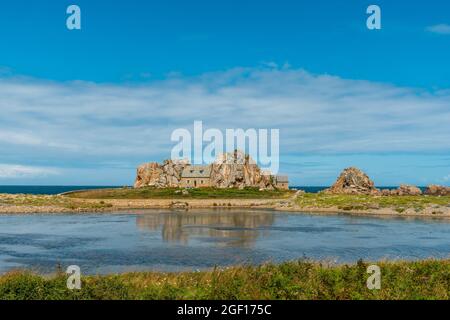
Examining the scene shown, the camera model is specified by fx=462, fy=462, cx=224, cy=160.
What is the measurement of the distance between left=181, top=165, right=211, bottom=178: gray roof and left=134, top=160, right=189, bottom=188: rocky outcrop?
2229mm

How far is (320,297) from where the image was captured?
1856cm

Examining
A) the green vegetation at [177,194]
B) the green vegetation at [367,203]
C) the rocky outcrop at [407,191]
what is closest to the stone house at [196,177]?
the green vegetation at [177,194]

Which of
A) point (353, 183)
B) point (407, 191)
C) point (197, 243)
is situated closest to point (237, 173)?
point (353, 183)

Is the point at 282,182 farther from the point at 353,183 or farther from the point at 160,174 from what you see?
the point at 160,174

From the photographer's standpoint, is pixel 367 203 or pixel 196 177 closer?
pixel 367 203

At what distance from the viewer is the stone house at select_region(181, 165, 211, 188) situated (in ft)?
538

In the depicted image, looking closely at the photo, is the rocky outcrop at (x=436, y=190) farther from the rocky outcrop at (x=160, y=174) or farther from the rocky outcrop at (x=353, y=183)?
the rocky outcrop at (x=160, y=174)

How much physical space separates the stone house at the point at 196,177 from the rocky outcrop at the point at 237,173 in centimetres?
259

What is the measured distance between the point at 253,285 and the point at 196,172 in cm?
14828

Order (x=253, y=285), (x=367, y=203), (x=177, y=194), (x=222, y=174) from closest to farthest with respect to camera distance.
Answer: (x=253, y=285)
(x=367, y=203)
(x=177, y=194)
(x=222, y=174)

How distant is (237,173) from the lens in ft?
527
